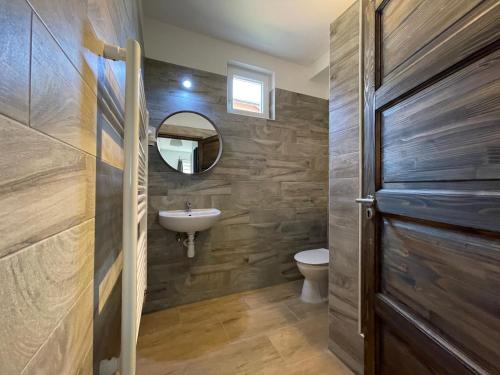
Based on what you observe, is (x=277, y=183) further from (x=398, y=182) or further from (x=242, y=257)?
(x=398, y=182)

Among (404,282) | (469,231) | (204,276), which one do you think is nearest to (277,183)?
(204,276)

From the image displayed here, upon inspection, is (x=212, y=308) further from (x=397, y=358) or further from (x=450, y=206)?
(x=450, y=206)

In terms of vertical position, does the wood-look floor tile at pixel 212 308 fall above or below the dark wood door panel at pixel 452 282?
below

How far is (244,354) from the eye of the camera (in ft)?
4.43

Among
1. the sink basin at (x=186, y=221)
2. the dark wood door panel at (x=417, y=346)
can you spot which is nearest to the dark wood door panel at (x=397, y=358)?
the dark wood door panel at (x=417, y=346)

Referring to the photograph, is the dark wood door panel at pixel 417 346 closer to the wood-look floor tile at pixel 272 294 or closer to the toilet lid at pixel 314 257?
the toilet lid at pixel 314 257

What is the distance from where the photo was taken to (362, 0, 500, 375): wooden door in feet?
1.63

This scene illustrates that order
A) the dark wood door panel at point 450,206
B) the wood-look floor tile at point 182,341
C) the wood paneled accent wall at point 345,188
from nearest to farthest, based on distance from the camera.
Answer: the dark wood door panel at point 450,206
the wood paneled accent wall at point 345,188
the wood-look floor tile at point 182,341

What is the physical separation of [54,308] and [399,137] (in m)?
1.05

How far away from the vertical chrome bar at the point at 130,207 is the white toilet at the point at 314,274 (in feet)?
5.10

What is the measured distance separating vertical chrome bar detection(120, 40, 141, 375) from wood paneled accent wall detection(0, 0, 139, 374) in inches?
3.1

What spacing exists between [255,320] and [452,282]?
4.85 feet

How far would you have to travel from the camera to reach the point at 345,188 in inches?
51.2

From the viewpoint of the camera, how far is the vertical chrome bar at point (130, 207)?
529 millimetres
